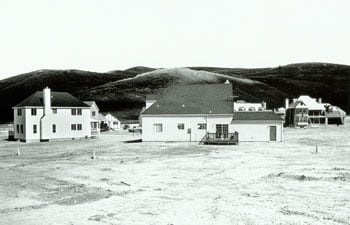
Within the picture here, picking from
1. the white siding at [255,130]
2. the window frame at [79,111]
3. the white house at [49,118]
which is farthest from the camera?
the window frame at [79,111]

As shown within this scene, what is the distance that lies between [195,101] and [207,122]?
4.29 m

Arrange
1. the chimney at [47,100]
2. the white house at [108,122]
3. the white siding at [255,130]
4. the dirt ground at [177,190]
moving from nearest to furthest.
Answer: the dirt ground at [177,190] → the white siding at [255,130] → the chimney at [47,100] → the white house at [108,122]

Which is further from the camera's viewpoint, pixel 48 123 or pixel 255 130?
pixel 48 123

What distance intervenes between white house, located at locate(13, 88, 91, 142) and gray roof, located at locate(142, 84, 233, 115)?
14.4 m

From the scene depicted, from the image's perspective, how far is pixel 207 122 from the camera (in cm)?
5159

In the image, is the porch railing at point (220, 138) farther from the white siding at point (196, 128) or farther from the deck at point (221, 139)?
the white siding at point (196, 128)

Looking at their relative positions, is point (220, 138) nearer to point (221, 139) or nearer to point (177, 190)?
point (221, 139)

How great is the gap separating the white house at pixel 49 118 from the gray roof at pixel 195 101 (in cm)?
1435

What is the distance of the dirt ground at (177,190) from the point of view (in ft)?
49.6

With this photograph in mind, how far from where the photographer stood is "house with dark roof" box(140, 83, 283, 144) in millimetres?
50094

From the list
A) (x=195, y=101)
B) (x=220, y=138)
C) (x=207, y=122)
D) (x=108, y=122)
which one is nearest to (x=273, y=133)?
(x=220, y=138)

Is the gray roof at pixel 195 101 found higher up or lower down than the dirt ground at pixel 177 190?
higher up


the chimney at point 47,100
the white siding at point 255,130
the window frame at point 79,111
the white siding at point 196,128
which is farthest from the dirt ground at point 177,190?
the window frame at point 79,111

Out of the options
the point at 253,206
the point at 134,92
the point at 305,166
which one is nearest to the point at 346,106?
the point at 134,92
